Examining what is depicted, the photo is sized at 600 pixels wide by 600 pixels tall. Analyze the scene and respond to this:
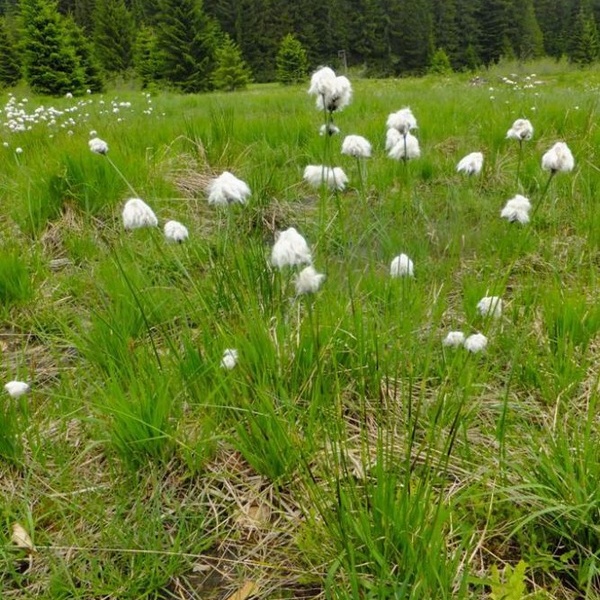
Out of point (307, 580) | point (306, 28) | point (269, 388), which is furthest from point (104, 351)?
point (306, 28)

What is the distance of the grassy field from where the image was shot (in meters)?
1.31

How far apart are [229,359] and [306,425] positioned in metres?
0.32

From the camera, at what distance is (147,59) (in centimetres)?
3884

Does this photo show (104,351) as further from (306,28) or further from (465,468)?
(306,28)

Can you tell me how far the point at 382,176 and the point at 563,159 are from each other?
88.2 inches

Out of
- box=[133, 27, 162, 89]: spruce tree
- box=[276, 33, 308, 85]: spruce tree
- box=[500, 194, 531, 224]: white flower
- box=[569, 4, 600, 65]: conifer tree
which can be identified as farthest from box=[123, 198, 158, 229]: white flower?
box=[569, 4, 600, 65]: conifer tree

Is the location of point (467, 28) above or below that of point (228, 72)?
below

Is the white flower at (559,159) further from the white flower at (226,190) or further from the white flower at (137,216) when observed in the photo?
the white flower at (137,216)

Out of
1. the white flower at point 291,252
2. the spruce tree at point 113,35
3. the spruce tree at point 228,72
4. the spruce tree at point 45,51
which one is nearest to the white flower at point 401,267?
the white flower at point 291,252

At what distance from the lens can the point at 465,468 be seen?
1588 mm

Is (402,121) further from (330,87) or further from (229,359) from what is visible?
(229,359)

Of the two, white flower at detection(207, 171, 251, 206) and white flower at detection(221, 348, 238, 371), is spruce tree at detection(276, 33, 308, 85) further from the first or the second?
white flower at detection(221, 348, 238, 371)

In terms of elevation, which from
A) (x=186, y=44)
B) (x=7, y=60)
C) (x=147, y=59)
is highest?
(x=186, y=44)

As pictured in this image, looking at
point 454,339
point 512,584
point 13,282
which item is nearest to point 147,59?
point 13,282
